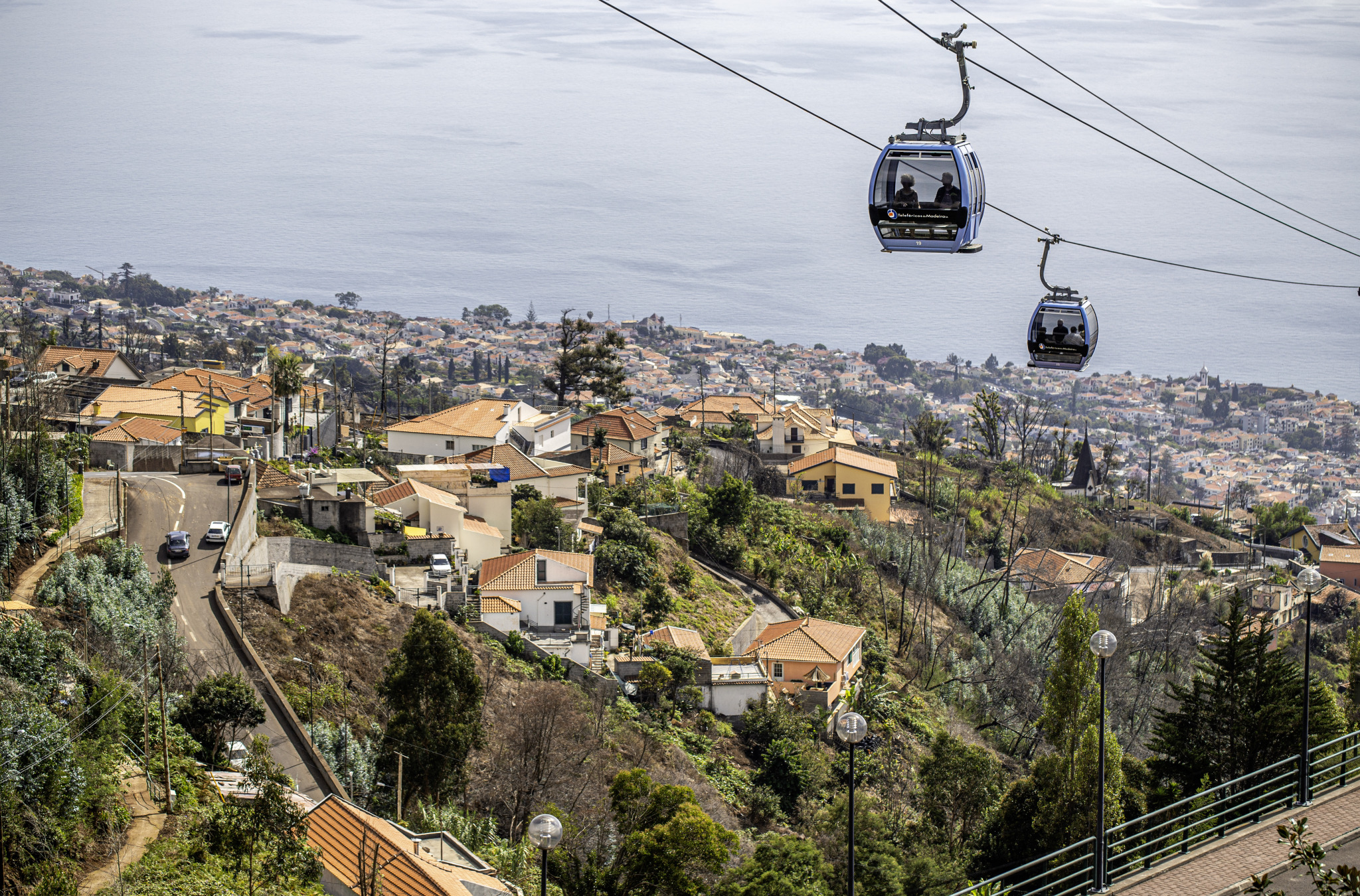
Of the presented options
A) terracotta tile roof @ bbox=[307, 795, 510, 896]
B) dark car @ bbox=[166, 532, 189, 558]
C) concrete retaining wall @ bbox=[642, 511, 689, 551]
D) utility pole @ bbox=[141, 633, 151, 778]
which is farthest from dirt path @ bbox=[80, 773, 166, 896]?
concrete retaining wall @ bbox=[642, 511, 689, 551]

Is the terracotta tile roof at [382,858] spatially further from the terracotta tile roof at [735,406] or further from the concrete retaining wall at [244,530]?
the terracotta tile roof at [735,406]

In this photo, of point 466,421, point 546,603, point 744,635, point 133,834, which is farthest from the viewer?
point 466,421

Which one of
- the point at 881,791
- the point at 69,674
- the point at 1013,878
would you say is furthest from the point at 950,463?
the point at 69,674

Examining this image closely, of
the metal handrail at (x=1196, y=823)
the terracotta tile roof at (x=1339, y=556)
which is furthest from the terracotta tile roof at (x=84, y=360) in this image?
the terracotta tile roof at (x=1339, y=556)

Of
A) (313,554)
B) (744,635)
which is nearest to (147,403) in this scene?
(313,554)

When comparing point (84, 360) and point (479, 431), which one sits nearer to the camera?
point (479, 431)

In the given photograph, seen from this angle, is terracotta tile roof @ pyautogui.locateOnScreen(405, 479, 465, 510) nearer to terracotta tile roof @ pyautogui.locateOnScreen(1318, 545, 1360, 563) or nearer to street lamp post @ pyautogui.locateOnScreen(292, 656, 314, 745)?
street lamp post @ pyautogui.locateOnScreen(292, 656, 314, 745)

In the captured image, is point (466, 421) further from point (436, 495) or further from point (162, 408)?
point (436, 495)
